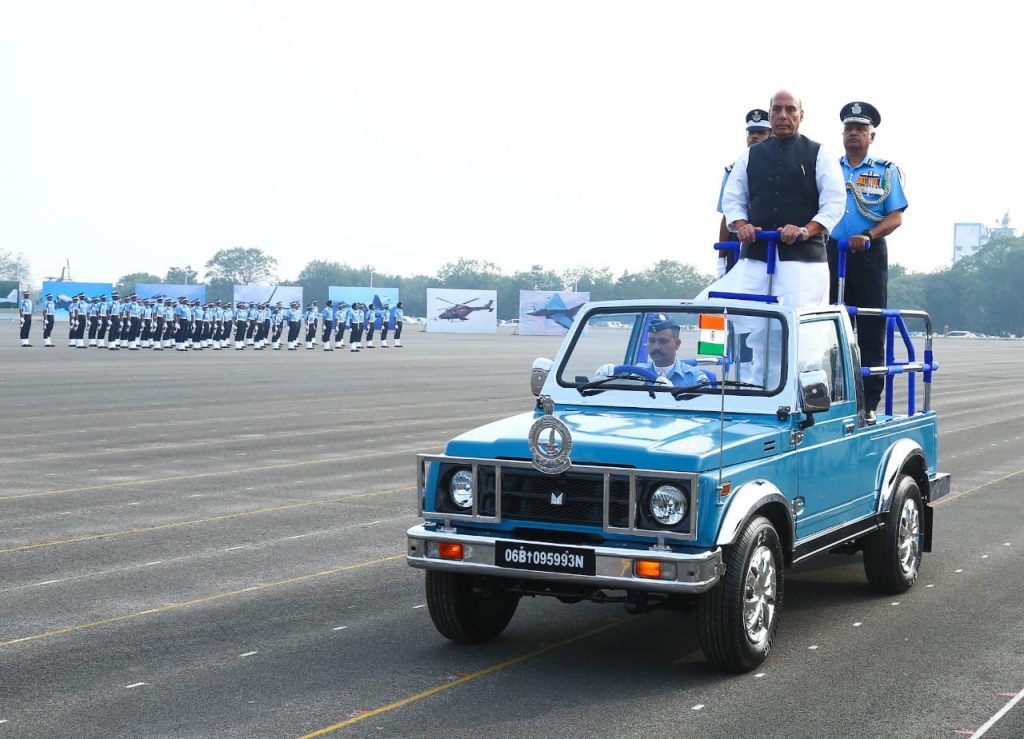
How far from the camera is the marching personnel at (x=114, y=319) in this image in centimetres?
5169

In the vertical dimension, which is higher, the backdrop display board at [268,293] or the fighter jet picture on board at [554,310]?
the backdrop display board at [268,293]

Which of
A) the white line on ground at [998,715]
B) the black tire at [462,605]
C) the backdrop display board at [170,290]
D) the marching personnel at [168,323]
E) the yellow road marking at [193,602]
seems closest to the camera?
the white line on ground at [998,715]

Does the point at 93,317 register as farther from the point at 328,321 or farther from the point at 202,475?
the point at 202,475

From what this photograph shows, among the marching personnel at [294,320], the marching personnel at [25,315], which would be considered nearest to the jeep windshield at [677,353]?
the marching personnel at [25,315]

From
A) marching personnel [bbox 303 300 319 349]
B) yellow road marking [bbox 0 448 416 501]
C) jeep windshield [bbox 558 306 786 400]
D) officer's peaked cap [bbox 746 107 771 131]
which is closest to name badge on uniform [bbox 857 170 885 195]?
officer's peaked cap [bbox 746 107 771 131]

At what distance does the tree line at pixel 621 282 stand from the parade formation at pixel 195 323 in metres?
59.4

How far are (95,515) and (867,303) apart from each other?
6349 mm

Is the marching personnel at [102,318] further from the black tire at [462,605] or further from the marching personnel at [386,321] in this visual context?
the black tire at [462,605]

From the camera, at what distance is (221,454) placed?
15328 mm

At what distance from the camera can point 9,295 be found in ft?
365

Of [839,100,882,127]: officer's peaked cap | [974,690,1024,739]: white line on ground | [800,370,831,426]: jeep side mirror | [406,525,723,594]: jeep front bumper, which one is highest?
[839,100,882,127]: officer's peaked cap

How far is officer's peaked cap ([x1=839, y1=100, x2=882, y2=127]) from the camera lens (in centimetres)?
975

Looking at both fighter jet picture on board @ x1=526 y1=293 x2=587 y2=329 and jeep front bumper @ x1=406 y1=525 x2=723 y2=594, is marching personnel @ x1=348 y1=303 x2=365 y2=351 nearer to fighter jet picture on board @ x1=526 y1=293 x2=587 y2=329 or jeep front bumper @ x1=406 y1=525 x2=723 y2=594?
fighter jet picture on board @ x1=526 y1=293 x2=587 y2=329

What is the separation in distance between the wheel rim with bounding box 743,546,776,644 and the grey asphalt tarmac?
0.69 feet
